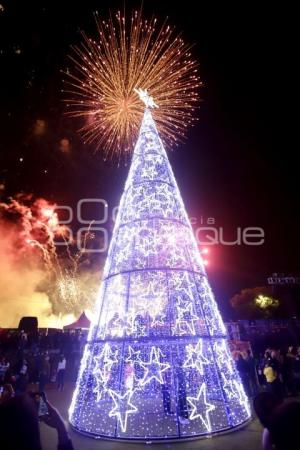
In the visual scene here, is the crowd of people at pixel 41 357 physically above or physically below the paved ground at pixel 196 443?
above

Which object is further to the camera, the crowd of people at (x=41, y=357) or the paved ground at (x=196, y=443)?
the crowd of people at (x=41, y=357)

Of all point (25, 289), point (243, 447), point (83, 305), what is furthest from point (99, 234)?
point (243, 447)

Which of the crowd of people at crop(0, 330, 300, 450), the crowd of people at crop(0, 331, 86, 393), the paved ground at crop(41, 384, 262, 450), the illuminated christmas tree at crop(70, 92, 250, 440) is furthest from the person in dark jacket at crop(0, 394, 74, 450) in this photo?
the crowd of people at crop(0, 331, 86, 393)

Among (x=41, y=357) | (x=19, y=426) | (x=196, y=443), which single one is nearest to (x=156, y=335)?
(x=196, y=443)

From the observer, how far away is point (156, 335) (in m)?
7.26

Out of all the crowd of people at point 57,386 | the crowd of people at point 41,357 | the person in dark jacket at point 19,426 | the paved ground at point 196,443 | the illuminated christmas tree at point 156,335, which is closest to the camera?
the person in dark jacket at point 19,426

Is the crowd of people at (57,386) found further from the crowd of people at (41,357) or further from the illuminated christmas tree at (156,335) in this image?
the illuminated christmas tree at (156,335)

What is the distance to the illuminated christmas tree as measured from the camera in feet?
22.6

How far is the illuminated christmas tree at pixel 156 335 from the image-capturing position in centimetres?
690

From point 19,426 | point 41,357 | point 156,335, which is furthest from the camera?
point 41,357

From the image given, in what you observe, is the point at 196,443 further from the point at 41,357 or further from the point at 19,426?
→ the point at 41,357

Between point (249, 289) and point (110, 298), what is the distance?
136ft

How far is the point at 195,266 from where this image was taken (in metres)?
8.34

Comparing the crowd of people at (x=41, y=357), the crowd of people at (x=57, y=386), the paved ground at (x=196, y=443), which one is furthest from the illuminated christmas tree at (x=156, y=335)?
the crowd of people at (x=41, y=357)
